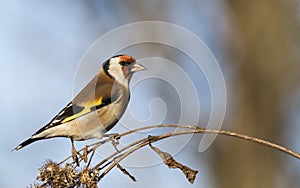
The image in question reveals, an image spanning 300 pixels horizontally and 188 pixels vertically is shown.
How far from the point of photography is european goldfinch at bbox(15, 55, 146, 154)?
7.80 ft

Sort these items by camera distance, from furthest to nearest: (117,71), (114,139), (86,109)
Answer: (117,71) < (86,109) < (114,139)

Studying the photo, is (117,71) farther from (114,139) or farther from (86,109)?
(114,139)

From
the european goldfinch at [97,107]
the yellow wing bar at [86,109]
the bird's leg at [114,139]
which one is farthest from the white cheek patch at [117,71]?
the bird's leg at [114,139]

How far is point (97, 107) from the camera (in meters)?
2.57

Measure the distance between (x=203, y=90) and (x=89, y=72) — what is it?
1268mm

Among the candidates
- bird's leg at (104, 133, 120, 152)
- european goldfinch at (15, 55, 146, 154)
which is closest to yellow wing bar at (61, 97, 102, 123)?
european goldfinch at (15, 55, 146, 154)

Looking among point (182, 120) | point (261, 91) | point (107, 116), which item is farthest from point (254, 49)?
point (107, 116)

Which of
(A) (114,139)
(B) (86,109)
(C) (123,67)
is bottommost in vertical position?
(A) (114,139)

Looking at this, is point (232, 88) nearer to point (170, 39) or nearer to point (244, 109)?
point (244, 109)

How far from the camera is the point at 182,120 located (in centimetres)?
462

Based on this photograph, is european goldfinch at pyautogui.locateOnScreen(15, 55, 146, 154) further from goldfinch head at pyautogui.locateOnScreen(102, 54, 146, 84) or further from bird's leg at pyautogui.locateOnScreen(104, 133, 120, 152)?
bird's leg at pyautogui.locateOnScreen(104, 133, 120, 152)

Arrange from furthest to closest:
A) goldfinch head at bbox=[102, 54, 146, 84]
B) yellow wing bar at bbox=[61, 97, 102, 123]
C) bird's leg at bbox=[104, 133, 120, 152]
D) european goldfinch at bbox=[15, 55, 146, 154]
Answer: goldfinch head at bbox=[102, 54, 146, 84] < yellow wing bar at bbox=[61, 97, 102, 123] < european goldfinch at bbox=[15, 55, 146, 154] < bird's leg at bbox=[104, 133, 120, 152]

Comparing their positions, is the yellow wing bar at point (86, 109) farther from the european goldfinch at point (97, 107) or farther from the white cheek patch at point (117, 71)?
the white cheek patch at point (117, 71)

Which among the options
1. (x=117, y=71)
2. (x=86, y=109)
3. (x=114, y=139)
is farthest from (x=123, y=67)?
(x=114, y=139)
